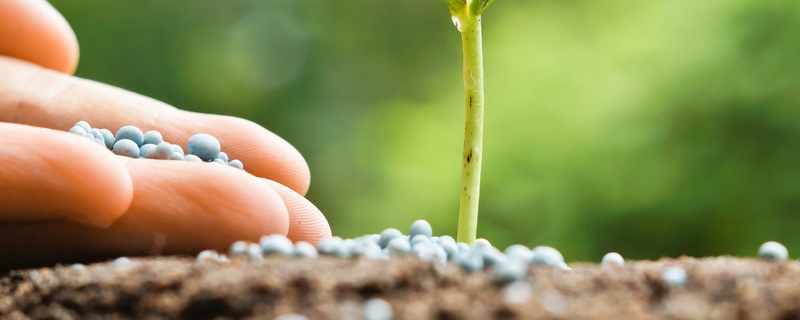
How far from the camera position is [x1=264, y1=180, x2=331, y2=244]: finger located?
74cm

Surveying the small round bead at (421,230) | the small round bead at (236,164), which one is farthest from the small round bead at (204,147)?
the small round bead at (421,230)

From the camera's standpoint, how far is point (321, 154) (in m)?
3.21

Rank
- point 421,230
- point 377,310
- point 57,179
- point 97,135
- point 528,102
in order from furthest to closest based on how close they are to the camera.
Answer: point 528,102
point 97,135
point 421,230
point 57,179
point 377,310

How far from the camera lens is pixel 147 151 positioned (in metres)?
0.76

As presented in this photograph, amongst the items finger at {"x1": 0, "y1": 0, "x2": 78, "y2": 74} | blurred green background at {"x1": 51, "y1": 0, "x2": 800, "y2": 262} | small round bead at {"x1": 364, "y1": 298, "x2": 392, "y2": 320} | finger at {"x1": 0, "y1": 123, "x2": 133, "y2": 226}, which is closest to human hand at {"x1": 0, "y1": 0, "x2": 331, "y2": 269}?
finger at {"x1": 0, "y1": 123, "x2": 133, "y2": 226}

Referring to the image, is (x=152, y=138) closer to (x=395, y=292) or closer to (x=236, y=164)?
(x=236, y=164)

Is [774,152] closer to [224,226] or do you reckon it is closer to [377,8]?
[377,8]

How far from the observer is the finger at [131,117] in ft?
2.89

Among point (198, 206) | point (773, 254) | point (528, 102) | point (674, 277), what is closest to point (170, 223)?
point (198, 206)

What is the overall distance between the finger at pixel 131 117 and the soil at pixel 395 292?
353 mm

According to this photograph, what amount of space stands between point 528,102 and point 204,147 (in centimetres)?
192

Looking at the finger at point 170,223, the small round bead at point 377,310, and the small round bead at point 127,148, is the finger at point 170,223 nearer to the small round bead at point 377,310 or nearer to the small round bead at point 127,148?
the small round bead at point 127,148

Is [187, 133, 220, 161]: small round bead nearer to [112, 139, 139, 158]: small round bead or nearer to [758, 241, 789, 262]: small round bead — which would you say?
[112, 139, 139, 158]: small round bead

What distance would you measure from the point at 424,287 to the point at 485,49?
8.29ft
